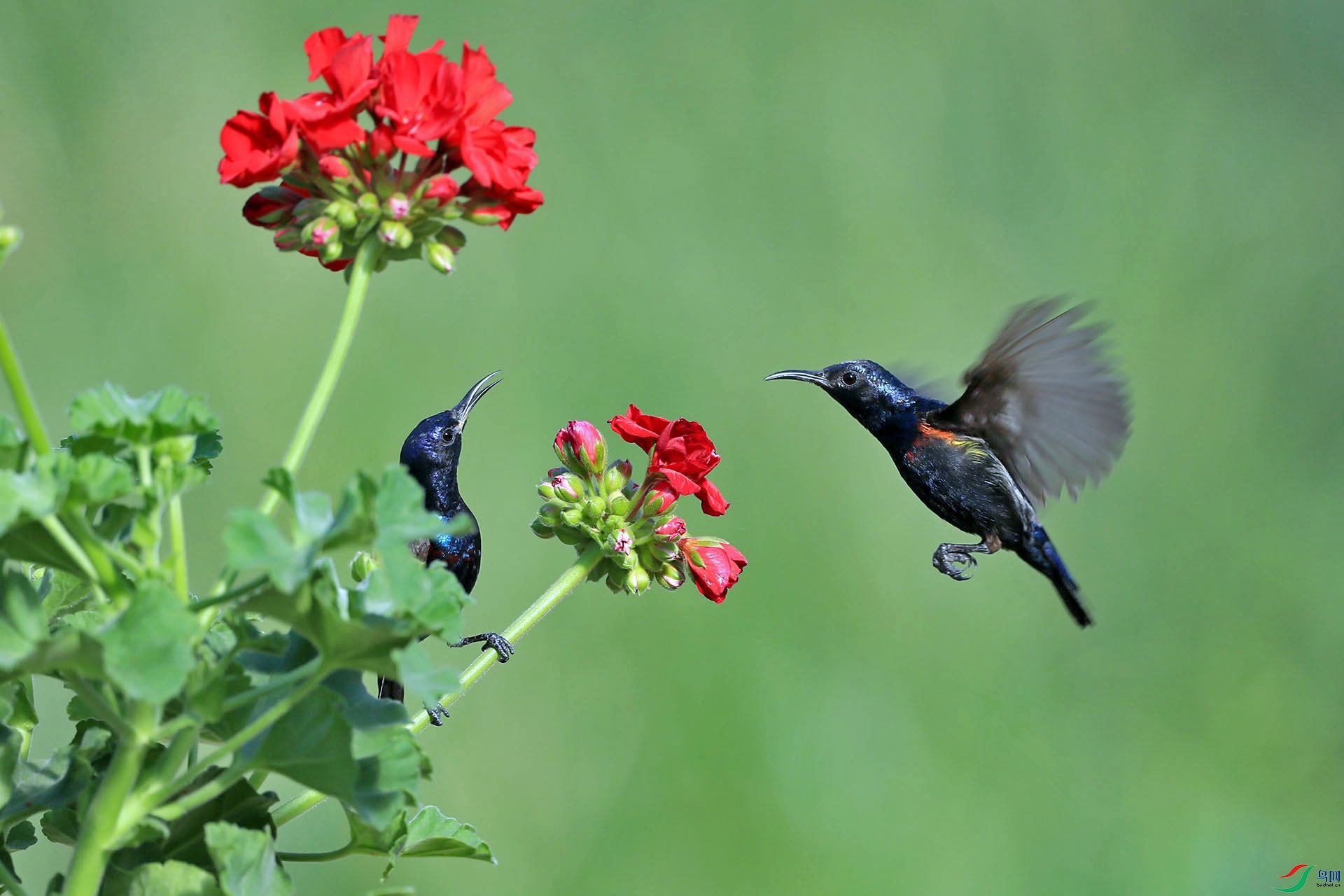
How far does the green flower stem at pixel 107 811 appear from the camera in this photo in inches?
19.8

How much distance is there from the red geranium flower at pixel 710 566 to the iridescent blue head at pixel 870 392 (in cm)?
87

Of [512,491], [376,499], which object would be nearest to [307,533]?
[376,499]

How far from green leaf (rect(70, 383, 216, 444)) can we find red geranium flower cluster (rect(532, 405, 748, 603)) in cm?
41

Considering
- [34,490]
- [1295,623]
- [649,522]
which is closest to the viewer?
[34,490]

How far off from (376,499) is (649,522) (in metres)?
0.43

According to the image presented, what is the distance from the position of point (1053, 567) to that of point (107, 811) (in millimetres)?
1569

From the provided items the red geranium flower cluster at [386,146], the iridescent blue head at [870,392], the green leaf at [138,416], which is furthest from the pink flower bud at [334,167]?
the iridescent blue head at [870,392]

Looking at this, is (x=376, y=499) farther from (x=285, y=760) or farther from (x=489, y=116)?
(x=489, y=116)

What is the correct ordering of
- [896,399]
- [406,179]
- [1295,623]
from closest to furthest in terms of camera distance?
[406,179], [896,399], [1295,623]

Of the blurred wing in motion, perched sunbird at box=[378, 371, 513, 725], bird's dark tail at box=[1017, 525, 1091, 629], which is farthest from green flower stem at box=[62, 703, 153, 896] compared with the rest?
bird's dark tail at box=[1017, 525, 1091, 629]

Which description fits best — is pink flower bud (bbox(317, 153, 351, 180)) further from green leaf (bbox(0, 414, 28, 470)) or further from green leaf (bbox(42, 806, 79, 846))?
green leaf (bbox(42, 806, 79, 846))

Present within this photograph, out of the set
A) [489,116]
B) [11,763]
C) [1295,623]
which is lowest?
[11,763]

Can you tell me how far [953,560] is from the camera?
1765 millimetres

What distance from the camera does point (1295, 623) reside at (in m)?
4.11
